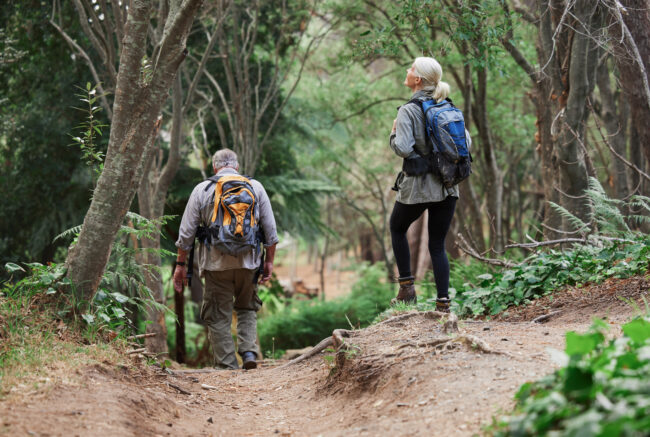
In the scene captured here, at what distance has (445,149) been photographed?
17.3 feet

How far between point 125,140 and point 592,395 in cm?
369

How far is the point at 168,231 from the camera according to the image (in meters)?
14.2

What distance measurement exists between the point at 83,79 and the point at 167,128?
2.05 meters

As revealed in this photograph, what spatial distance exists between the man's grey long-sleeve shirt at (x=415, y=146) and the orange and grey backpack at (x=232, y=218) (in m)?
1.73

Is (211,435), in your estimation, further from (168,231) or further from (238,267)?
(168,231)

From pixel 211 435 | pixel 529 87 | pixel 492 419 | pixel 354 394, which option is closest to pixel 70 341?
pixel 211 435

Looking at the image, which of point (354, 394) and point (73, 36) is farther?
point (73, 36)

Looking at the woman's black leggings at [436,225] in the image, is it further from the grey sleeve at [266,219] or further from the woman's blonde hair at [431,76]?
the grey sleeve at [266,219]

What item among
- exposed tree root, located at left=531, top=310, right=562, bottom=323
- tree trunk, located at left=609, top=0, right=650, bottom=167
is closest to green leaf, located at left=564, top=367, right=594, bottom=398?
exposed tree root, located at left=531, top=310, right=562, bottom=323

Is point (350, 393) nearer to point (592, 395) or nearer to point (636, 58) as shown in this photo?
point (592, 395)

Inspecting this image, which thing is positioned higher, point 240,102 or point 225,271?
point 240,102

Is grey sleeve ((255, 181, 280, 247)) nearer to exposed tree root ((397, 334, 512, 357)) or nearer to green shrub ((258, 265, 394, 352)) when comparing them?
exposed tree root ((397, 334, 512, 357))

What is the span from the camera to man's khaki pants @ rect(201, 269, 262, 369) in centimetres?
673

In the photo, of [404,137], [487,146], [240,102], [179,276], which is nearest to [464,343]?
[404,137]
